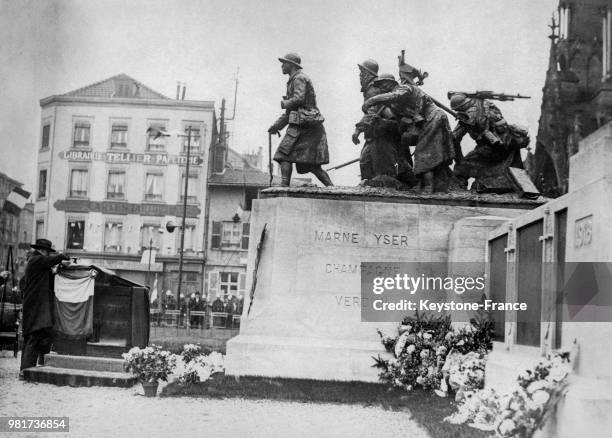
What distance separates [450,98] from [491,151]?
1.22m

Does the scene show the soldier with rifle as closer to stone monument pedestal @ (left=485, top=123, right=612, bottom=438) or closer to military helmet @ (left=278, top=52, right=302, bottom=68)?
military helmet @ (left=278, top=52, right=302, bottom=68)

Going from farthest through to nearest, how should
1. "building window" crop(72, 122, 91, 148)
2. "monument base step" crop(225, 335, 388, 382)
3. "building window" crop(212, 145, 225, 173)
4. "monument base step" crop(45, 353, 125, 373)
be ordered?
"building window" crop(212, 145, 225, 173) → "building window" crop(72, 122, 91, 148) → "monument base step" crop(225, 335, 388, 382) → "monument base step" crop(45, 353, 125, 373)

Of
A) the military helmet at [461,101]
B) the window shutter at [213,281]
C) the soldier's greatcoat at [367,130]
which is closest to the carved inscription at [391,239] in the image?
the soldier's greatcoat at [367,130]

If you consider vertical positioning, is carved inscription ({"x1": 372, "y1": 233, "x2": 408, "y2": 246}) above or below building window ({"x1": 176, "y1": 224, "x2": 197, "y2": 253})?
below

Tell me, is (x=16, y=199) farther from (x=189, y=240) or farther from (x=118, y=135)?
(x=189, y=240)

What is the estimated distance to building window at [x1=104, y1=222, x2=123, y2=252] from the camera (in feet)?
149

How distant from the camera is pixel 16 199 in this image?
12.8 m

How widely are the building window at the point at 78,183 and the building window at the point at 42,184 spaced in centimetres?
215

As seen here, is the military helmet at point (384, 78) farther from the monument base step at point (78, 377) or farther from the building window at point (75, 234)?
the building window at point (75, 234)

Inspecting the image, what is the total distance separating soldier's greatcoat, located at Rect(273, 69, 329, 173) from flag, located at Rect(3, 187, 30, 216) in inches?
165

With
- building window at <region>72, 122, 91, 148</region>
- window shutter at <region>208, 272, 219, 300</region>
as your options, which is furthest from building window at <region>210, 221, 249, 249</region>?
building window at <region>72, 122, 91, 148</region>

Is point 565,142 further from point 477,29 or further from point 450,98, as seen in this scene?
point 477,29

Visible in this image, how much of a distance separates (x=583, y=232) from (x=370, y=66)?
7867 mm

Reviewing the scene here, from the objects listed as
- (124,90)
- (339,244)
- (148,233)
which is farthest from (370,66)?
(148,233)
